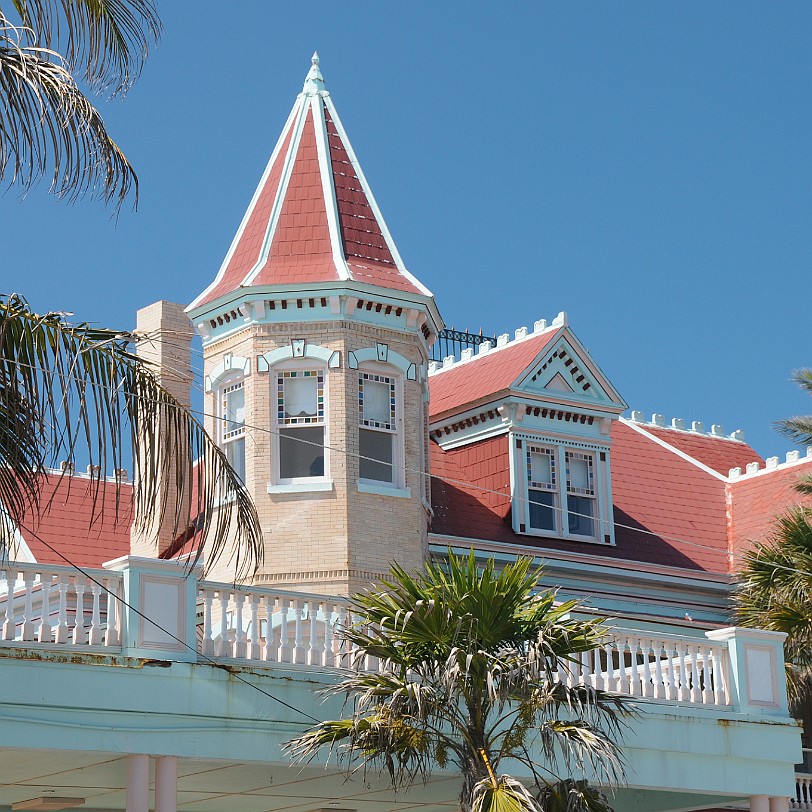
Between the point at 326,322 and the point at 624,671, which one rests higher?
the point at 326,322

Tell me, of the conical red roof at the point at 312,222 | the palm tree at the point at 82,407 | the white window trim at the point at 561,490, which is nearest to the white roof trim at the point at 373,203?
the conical red roof at the point at 312,222

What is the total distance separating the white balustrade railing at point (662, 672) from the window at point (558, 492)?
771cm

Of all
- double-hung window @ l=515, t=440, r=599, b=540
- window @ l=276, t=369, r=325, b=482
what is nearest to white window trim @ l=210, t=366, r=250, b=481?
window @ l=276, t=369, r=325, b=482

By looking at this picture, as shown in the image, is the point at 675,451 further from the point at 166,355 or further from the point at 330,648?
the point at 330,648

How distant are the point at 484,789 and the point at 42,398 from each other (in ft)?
19.7

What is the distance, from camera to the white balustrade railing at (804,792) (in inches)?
1016

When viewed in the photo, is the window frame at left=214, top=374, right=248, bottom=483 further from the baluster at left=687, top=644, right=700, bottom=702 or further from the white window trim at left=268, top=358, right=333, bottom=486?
the baluster at left=687, top=644, right=700, bottom=702

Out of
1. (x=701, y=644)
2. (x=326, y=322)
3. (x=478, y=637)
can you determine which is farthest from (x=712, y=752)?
(x=326, y=322)

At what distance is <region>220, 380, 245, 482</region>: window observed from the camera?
81.5 ft

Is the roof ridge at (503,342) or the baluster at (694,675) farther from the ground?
the roof ridge at (503,342)

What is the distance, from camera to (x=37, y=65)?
1041cm

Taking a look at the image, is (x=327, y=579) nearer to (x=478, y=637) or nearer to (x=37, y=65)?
(x=478, y=637)

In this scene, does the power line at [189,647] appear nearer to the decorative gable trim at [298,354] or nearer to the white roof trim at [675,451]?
the decorative gable trim at [298,354]

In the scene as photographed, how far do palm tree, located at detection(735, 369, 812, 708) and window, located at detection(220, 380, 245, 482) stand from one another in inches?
339
